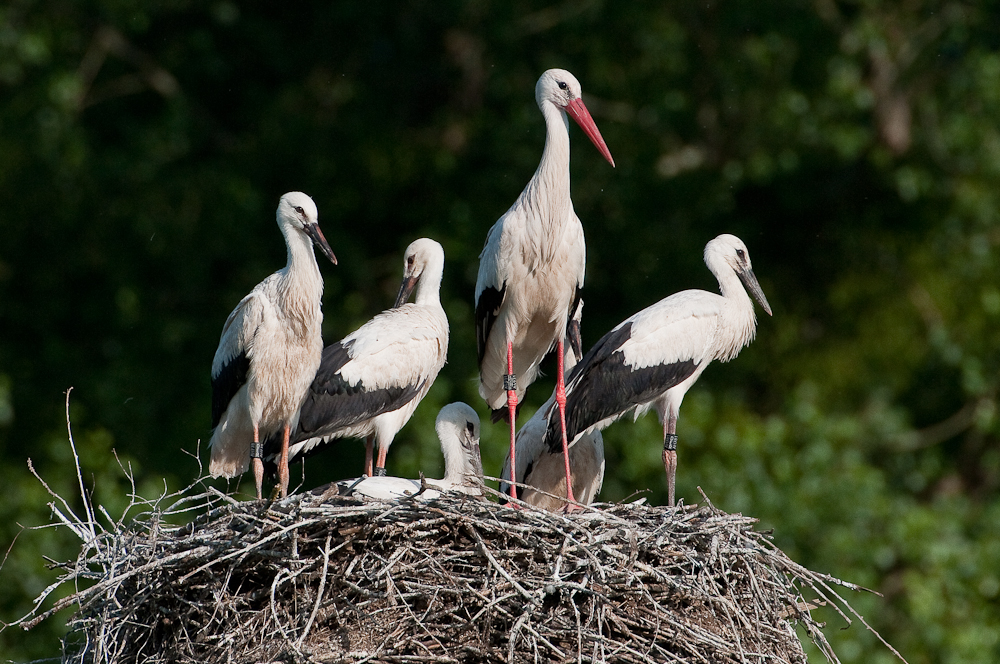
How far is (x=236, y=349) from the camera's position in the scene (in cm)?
604

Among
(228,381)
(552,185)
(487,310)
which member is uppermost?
(552,185)

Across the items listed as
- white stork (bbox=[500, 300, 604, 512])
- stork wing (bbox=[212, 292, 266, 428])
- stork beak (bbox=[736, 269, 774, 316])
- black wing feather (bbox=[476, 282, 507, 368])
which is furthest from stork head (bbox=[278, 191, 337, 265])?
stork beak (bbox=[736, 269, 774, 316])

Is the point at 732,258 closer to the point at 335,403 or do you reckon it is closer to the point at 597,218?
the point at 335,403

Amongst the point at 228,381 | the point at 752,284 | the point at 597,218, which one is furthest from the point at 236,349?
the point at 597,218

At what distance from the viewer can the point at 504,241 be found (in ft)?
19.5

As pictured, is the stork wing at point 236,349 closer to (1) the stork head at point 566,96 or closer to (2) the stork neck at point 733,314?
(1) the stork head at point 566,96

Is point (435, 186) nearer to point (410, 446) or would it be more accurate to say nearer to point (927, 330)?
point (410, 446)

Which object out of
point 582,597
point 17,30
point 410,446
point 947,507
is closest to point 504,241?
point 582,597

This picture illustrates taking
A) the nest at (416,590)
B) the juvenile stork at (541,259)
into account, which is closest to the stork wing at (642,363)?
the juvenile stork at (541,259)

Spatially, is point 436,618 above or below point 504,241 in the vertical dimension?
below

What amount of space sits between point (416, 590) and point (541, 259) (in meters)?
1.92

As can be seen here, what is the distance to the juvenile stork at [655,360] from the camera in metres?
6.21

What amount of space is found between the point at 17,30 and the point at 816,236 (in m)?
6.29

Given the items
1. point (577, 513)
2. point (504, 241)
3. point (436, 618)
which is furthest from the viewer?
point (504, 241)
